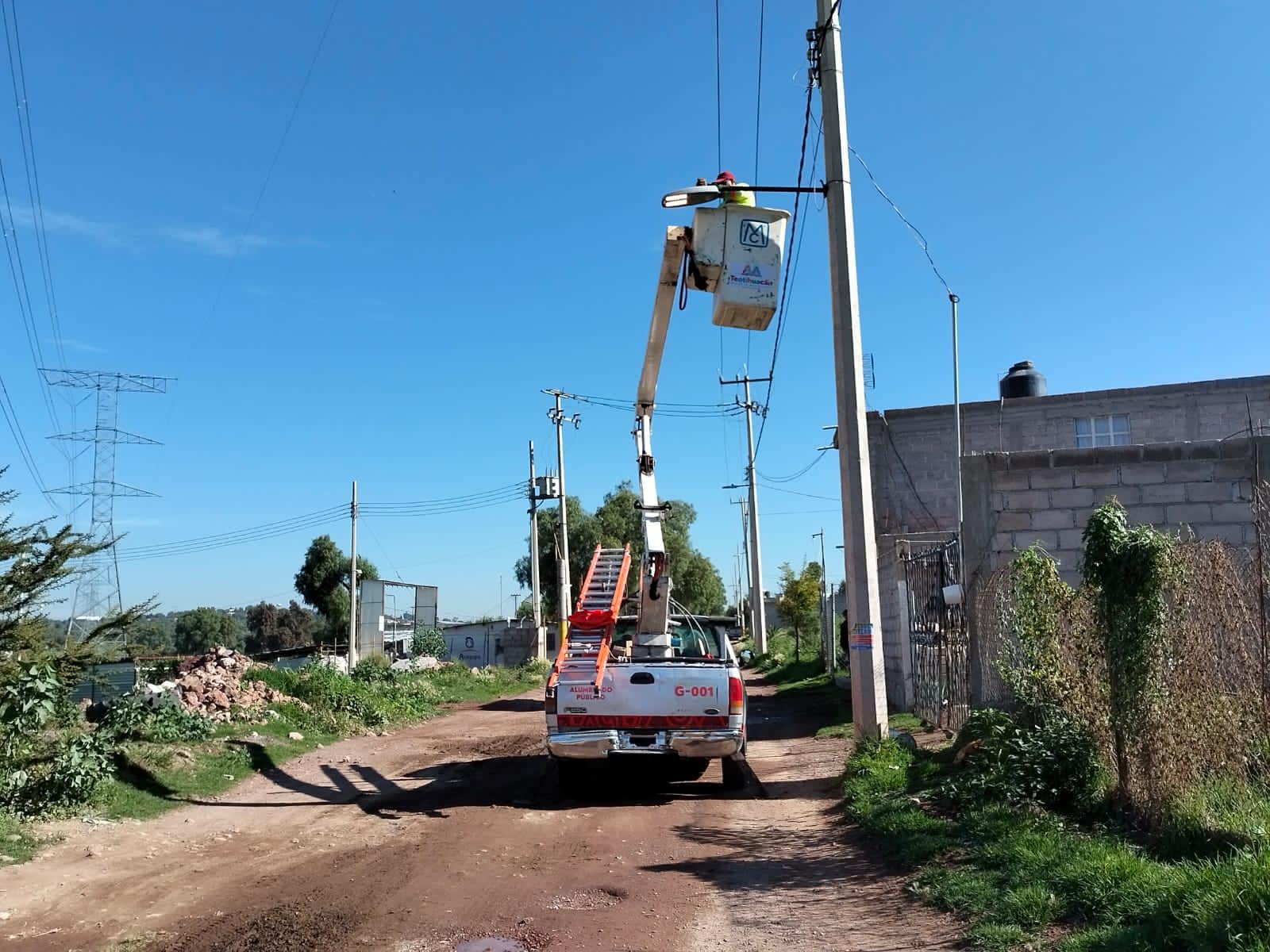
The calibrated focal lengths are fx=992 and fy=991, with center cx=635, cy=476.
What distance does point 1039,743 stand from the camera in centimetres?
759

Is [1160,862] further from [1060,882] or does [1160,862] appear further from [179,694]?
[179,694]

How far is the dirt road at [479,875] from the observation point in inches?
229

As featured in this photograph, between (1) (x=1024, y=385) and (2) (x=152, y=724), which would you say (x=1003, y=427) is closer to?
(1) (x=1024, y=385)

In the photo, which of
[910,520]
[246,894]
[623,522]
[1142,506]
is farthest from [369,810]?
[623,522]

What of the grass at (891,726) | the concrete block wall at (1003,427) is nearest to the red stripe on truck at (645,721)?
the grass at (891,726)

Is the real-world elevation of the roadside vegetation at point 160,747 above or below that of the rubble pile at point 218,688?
below

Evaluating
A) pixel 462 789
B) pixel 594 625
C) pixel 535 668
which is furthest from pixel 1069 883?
pixel 535 668

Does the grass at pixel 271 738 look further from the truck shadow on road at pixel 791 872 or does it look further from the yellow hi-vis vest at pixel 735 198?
the yellow hi-vis vest at pixel 735 198

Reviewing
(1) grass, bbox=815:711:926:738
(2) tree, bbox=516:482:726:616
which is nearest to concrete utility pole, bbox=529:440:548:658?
(2) tree, bbox=516:482:726:616

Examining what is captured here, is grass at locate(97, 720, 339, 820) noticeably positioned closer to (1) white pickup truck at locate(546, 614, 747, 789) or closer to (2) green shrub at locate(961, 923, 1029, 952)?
(1) white pickup truck at locate(546, 614, 747, 789)

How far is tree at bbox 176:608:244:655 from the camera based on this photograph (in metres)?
80.1

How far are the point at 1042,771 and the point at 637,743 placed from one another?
4027 mm

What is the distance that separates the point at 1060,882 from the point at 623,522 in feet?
150

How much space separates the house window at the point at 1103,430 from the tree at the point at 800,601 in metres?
13.8
